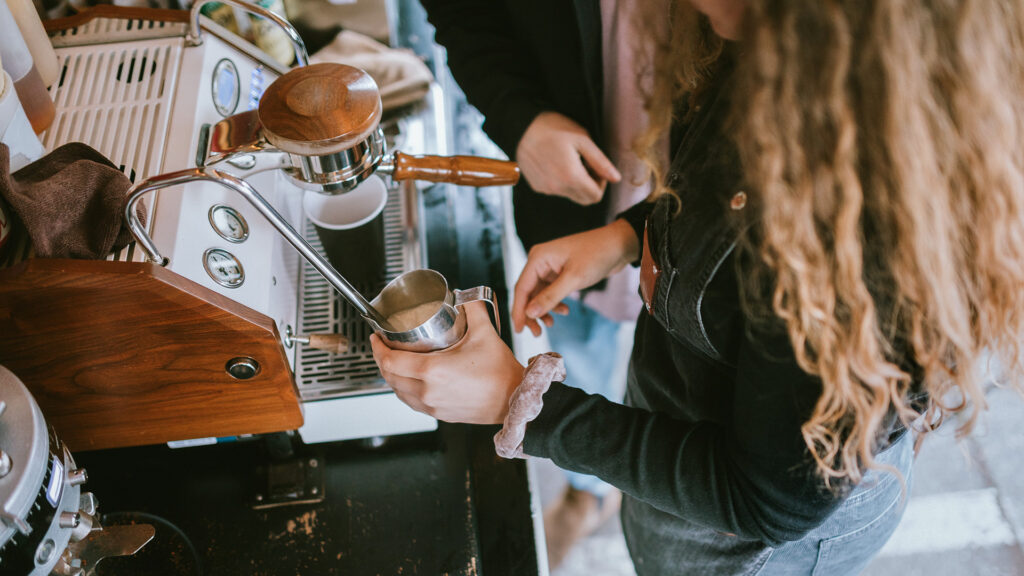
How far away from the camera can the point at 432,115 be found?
50.6 inches

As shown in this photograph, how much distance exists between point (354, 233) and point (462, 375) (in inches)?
13.8

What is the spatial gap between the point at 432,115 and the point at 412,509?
0.73 metres

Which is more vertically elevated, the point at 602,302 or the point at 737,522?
the point at 737,522

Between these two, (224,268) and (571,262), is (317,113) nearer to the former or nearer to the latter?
(224,268)

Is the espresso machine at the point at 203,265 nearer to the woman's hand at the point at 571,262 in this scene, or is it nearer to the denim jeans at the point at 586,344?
the woman's hand at the point at 571,262

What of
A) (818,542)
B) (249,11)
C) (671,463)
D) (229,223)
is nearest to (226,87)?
(249,11)

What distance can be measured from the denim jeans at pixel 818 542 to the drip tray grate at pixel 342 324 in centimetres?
49

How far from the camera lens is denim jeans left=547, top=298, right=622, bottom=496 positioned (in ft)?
5.24

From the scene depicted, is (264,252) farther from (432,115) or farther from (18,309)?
(432,115)

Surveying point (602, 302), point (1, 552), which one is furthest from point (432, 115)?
Answer: point (1, 552)

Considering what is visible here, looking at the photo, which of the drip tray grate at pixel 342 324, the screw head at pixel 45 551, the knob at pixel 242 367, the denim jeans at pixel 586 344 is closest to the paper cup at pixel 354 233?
the drip tray grate at pixel 342 324

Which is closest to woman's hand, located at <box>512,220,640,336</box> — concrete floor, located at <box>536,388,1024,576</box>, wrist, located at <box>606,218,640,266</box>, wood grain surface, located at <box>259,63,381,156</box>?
wrist, located at <box>606,218,640,266</box>

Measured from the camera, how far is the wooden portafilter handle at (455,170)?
0.86 meters

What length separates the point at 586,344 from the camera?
1656mm
